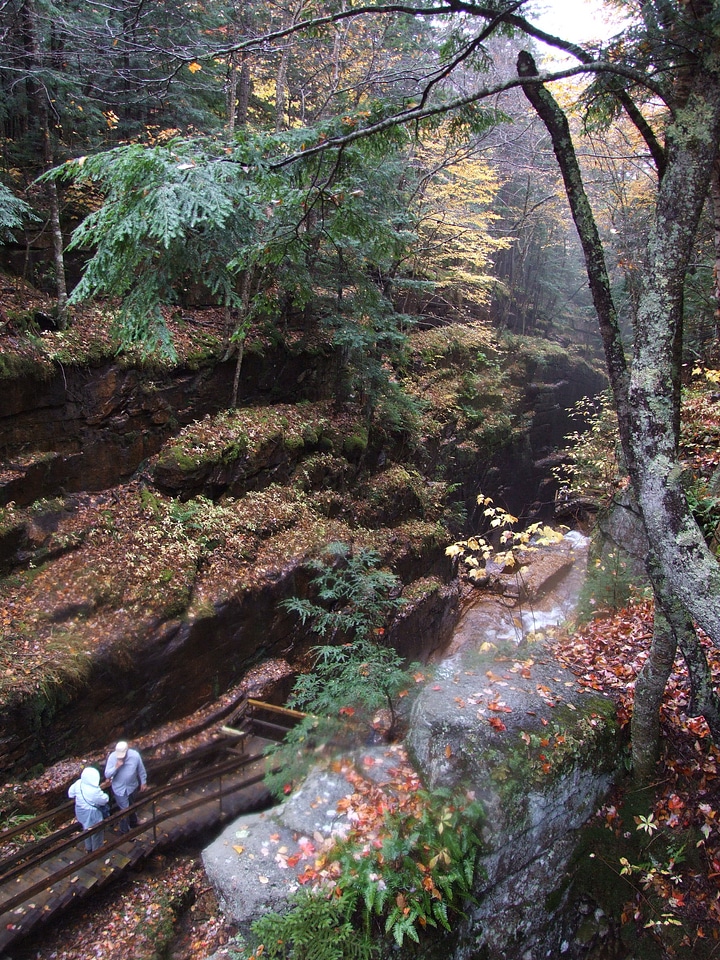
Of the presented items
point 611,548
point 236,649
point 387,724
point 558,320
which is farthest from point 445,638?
point 558,320

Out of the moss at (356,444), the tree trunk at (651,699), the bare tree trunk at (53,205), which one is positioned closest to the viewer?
the tree trunk at (651,699)

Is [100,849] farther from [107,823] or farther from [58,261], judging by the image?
[58,261]

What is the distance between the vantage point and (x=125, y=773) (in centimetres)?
704

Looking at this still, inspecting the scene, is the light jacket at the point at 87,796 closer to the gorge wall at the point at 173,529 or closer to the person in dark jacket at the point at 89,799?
the person in dark jacket at the point at 89,799

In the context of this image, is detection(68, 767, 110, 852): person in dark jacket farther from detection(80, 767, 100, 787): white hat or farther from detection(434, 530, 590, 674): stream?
detection(434, 530, 590, 674): stream

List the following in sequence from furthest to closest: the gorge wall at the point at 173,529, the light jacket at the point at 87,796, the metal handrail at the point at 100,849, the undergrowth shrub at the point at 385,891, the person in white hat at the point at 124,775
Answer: the gorge wall at the point at 173,529 → the person in white hat at the point at 124,775 → the light jacket at the point at 87,796 → the metal handrail at the point at 100,849 → the undergrowth shrub at the point at 385,891

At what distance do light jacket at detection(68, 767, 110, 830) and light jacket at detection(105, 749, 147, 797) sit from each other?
1.09 ft

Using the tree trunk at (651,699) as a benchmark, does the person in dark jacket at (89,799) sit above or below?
below

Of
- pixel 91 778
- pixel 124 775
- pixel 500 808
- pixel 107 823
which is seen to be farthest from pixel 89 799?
pixel 500 808

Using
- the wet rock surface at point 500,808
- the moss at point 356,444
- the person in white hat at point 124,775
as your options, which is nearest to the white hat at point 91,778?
the person in white hat at point 124,775

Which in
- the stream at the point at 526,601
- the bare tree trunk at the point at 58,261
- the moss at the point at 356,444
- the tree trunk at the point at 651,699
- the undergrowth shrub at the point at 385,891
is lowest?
the stream at the point at 526,601

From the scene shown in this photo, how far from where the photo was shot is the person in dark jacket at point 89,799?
258 inches

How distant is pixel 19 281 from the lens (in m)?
9.75

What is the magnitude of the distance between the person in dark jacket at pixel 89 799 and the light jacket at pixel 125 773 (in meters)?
0.28
